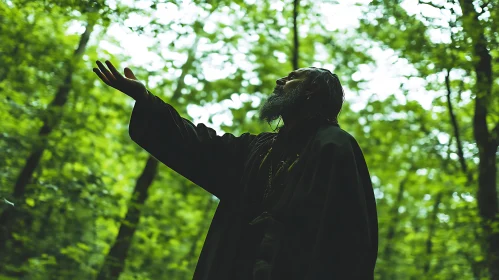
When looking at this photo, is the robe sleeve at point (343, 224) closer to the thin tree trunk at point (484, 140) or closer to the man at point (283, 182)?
the man at point (283, 182)

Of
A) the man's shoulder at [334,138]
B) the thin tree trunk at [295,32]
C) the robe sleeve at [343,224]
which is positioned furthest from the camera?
the thin tree trunk at [295,32]

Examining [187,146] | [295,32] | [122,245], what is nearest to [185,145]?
[187,146]

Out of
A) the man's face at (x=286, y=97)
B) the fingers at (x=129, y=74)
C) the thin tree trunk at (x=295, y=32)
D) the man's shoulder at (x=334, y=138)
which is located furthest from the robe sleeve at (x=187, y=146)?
the thin tree trunk at (x=295, y=32)

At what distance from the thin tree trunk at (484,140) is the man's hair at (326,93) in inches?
140

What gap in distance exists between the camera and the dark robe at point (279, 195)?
2.34 m

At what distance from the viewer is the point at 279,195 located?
106 inches

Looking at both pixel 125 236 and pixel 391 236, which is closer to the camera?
pixel 125 236

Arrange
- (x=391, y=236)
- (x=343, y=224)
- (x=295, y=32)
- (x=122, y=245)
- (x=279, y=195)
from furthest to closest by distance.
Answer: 1. (x=391, y=236)
2. (x=295, y=32)
3. (x=122, y=245)
4. (x=279, y=195)
5. (x=343, y=224)

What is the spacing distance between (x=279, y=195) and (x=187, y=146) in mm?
671

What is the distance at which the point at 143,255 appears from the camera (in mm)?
11211

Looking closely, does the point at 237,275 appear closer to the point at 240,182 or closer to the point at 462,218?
the point at 240,182

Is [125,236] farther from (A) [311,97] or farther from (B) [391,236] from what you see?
(B) [391,236]

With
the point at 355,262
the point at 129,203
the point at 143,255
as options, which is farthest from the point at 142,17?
the point at 143,255

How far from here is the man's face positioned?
3.01 metres
